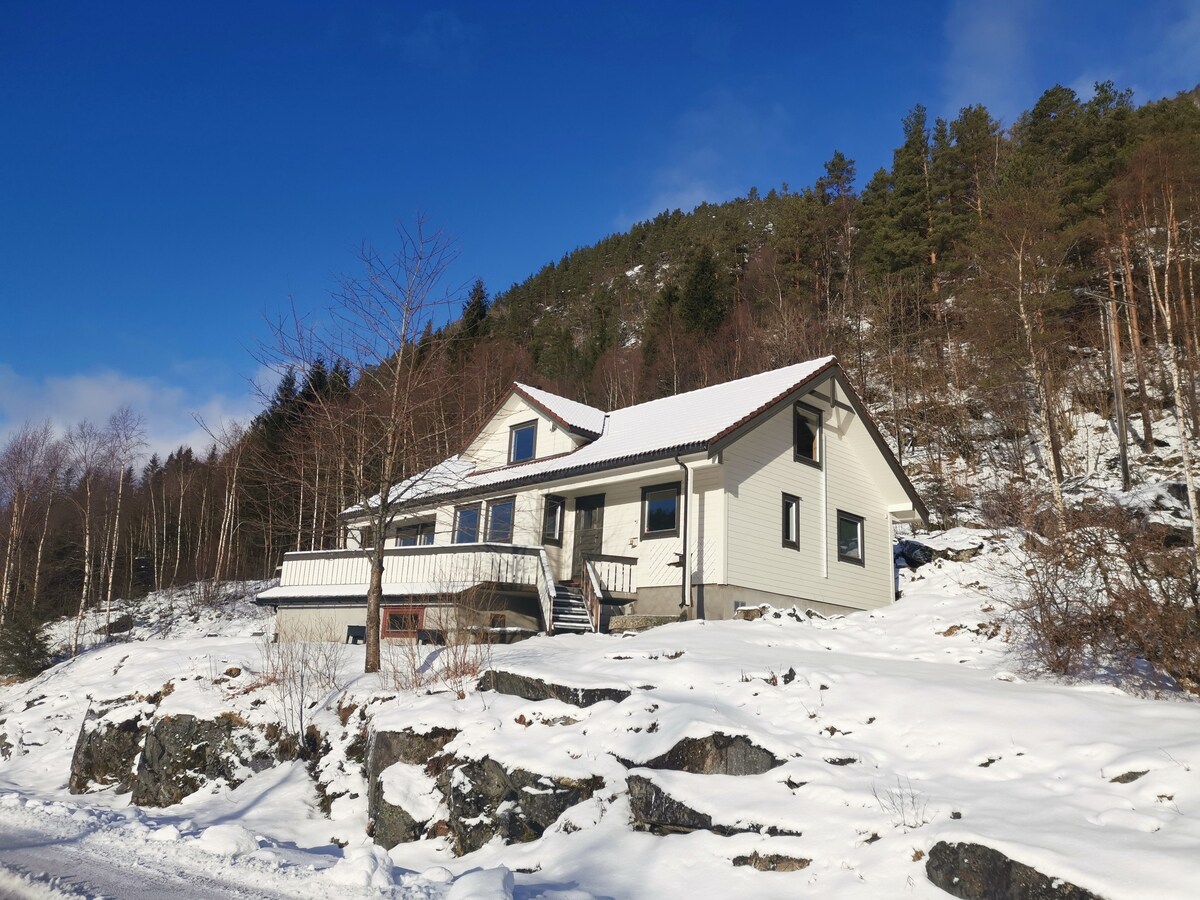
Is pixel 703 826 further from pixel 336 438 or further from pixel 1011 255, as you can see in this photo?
pixel 1011 255

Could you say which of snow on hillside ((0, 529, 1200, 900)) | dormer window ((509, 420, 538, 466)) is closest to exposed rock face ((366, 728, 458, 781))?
snow on hillside ((0, 529, 1200, 900))

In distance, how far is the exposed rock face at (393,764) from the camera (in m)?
9.89

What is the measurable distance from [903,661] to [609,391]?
115ft

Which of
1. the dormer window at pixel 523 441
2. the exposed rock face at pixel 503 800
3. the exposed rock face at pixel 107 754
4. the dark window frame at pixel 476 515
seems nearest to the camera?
the exposed rock face at pixel 503 800

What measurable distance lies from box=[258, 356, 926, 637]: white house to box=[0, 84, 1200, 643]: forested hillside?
2230 mm

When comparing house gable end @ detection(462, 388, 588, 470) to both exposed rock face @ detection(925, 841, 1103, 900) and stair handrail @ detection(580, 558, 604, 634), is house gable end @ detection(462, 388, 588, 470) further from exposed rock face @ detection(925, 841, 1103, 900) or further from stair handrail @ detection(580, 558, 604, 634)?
exposed rock face @ detection(925, 841, 1103, 900)

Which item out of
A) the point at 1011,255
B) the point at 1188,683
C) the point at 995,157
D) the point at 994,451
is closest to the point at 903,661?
the point at 1188,683

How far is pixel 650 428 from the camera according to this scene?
870 inches

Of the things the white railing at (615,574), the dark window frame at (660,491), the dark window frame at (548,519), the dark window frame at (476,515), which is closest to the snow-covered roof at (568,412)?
the dark window frame at (548,519)

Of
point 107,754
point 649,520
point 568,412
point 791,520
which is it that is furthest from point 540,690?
point 568,412

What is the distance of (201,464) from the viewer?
52188 millimetres

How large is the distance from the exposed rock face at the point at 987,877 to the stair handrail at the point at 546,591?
38.8ft

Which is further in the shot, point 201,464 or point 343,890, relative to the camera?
point 201,464

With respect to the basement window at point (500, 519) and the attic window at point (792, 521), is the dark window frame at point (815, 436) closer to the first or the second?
the attic window at point (792, 521)
